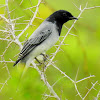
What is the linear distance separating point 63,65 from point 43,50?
5.48 ft

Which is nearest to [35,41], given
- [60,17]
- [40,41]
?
[40,41]

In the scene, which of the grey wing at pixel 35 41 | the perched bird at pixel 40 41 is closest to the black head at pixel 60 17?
the perched bird at pixel 40 41

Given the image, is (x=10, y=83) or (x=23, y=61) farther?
(x=10, y=83)

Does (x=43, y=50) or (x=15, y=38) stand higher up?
(x=15, y=38)

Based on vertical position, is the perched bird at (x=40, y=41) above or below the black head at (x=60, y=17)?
below

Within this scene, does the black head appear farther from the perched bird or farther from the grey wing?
the grey wing

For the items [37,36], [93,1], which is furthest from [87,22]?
[37,36]

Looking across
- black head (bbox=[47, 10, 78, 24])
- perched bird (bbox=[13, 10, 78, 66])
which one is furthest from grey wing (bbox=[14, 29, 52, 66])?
black head (bbox=[47, 10, 78, 24])

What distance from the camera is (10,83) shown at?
207 inches

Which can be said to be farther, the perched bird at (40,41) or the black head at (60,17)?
the black head at (60,17)

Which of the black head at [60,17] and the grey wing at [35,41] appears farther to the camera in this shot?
the black head at [60,17]

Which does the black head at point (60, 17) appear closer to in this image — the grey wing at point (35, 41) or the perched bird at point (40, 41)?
the perched bird at point (40, 41)

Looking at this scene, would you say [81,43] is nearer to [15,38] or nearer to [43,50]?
[43,50]

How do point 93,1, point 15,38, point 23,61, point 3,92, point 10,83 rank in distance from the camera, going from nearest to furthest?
point 15,38, point 23,61, point 10,83, point 3,92, point 93,1
